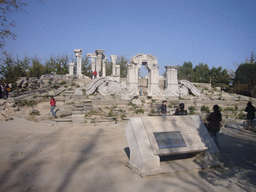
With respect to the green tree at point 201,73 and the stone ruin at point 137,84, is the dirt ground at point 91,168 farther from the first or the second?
the green tree at point 201,73

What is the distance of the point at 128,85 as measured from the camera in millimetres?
14953

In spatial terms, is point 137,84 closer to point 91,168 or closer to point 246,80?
point 91,168

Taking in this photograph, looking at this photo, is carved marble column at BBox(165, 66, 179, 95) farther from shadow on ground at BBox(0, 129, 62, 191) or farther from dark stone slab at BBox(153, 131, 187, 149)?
shadow on ground at BBox(0, 129, 62, 191)

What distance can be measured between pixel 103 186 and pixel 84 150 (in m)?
2.18

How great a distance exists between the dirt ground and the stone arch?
27.0ft

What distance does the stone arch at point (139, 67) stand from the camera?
14.9 m

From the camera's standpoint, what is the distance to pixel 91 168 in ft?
13.5

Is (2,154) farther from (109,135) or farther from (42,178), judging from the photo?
(109,135)

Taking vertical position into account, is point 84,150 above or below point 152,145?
below

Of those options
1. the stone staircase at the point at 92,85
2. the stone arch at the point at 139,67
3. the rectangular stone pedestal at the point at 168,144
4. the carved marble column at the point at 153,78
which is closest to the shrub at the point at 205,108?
the carved marble column at the point at 153,78

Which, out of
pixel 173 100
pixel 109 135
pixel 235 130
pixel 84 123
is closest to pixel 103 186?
pixel 109 135

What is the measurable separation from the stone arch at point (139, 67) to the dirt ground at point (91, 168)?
27.0ft

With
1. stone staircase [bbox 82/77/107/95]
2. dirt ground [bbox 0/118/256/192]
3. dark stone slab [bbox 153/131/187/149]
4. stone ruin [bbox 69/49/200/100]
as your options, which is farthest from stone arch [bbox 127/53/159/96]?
dark stone slab [bbox 153/131/187/149]

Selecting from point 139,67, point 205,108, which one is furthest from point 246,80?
point 139,67
